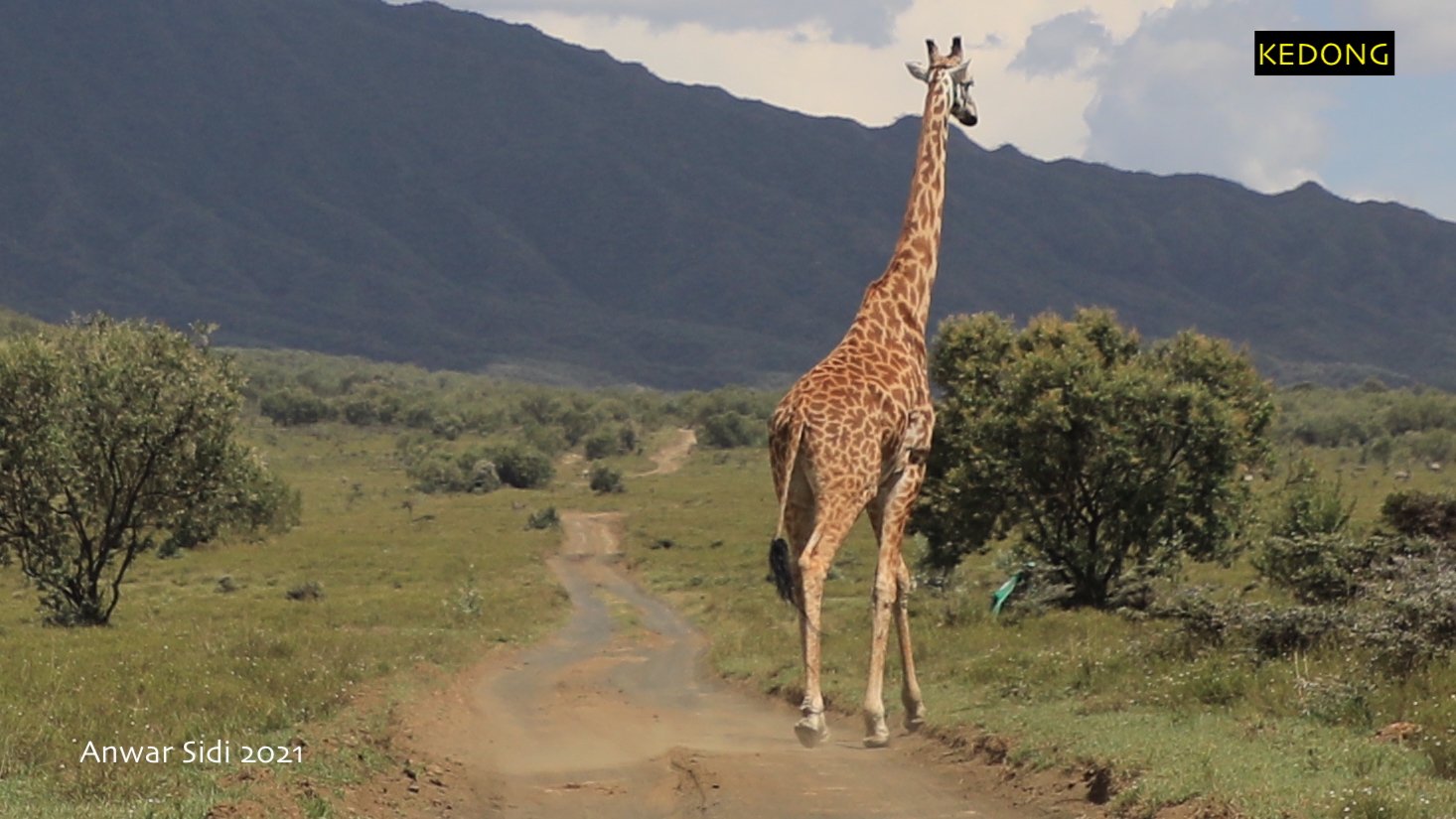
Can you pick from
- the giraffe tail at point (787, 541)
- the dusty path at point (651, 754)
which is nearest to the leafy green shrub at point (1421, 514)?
the dusty path at point (651, 754)

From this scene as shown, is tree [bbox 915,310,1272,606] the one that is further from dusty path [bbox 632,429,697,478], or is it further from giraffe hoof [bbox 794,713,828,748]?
dusty path [bbox 632,429,697,478]

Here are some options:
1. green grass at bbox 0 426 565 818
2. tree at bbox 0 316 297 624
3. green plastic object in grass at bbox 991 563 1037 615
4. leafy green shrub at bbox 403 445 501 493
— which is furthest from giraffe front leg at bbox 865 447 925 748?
leafy green shrub at bbox 403 445 501 493

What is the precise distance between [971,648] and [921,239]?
9.60 meters

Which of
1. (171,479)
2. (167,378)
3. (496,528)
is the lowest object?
(496,528)

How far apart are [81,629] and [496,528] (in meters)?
43.8

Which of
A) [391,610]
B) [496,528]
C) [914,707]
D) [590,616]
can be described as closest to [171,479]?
[391,610]

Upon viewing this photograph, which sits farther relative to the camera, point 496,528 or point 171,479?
point 496,528

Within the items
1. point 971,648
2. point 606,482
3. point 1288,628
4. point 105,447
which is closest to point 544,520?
point 606,482

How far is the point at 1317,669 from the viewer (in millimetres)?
16312

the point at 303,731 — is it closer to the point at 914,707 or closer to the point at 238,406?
the point at 914,707

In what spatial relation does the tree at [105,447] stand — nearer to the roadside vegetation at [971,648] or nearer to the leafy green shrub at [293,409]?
the roadside vegetation at [971,648]

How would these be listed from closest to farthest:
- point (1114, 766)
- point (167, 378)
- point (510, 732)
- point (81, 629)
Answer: point (1114, 766) < point (510, 732) < point (81, 629) < point (167, 378)

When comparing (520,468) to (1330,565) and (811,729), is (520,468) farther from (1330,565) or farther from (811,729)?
(811,729)

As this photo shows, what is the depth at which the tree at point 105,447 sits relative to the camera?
32656mm
